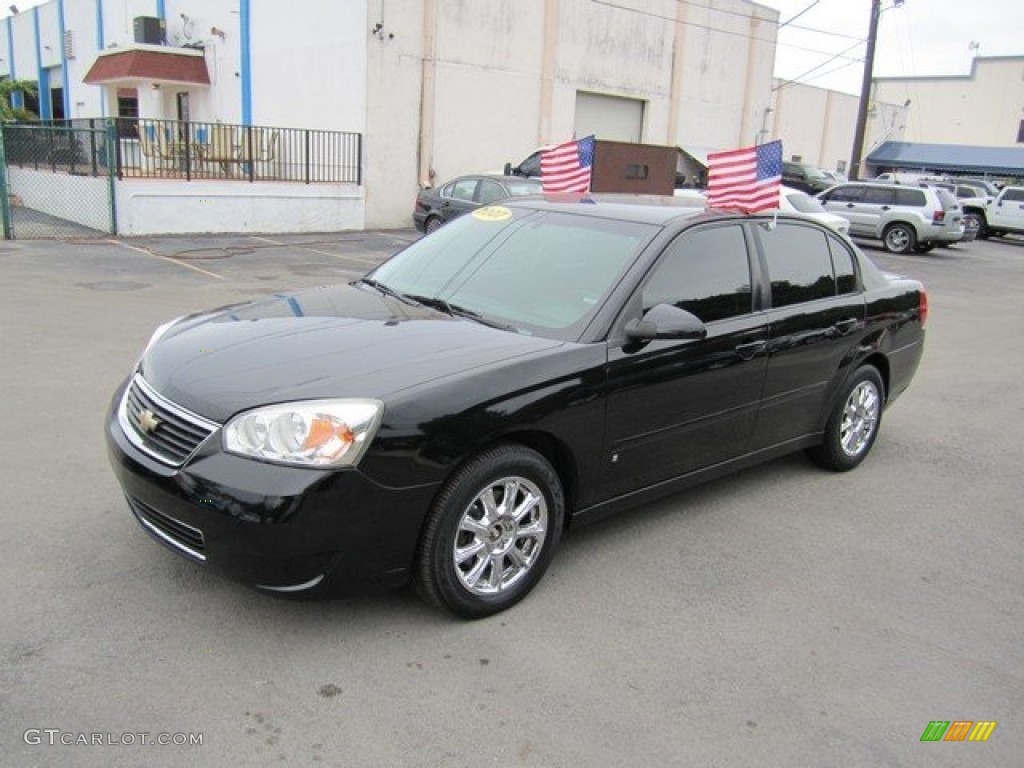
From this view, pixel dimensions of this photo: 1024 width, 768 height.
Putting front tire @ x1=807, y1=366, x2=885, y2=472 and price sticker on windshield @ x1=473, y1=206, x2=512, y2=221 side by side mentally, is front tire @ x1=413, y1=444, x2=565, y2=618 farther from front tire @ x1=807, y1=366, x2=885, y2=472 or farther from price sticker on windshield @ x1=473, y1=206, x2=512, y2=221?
front tire @ x1=807, y1=366, x2=885, y2=472

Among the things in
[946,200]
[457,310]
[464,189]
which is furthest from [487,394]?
[946,200]

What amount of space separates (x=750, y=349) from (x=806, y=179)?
29.3 m

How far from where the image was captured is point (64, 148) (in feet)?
58.1

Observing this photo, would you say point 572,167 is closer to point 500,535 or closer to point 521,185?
point 500,535

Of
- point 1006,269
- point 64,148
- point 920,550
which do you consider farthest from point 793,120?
point 920,550

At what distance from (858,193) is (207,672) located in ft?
74.8

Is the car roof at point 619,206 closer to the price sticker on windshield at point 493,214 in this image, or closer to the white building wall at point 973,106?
the price sticker on windshield at point 493,214

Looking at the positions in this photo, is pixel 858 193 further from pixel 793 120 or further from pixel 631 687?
pixel 631 687

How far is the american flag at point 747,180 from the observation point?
5.35 metres

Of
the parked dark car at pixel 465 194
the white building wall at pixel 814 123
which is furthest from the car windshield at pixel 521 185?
the white building wall at pixel 814 123

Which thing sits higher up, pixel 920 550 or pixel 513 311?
pixel 513 311

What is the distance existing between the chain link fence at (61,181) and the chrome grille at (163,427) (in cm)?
1338

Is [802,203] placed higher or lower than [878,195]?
lower

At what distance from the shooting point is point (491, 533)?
3498mm
